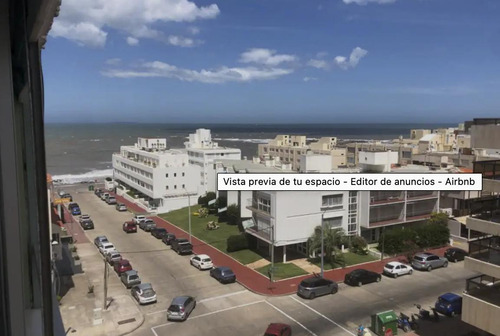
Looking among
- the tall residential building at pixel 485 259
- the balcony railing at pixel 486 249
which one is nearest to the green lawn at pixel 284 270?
the tall residential building at pixel 485 259

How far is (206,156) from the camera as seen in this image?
42.2 m

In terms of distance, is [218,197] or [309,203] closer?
[309,203]

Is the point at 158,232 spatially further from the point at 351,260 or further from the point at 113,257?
the point at 351,260

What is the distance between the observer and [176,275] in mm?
19703

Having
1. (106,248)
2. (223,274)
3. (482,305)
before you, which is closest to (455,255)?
(223,274)

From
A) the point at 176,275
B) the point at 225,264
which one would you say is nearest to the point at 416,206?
the point at 225,264

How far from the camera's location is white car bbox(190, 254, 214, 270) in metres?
20.4

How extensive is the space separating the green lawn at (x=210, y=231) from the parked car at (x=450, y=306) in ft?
29.4

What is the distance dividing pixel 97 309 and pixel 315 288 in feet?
26.3

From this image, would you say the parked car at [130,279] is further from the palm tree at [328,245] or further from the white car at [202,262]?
the palm tree at [328,245]

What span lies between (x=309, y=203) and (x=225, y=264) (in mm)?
5098

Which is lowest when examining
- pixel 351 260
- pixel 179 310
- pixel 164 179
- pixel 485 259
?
pixel 351 260

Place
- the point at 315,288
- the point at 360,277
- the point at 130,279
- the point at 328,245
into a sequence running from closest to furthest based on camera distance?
1. the point at 315,288
2. the point at 130,279
3. the point at 360,277
4. the point at 328,245

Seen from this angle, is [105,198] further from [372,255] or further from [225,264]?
[372,255]
